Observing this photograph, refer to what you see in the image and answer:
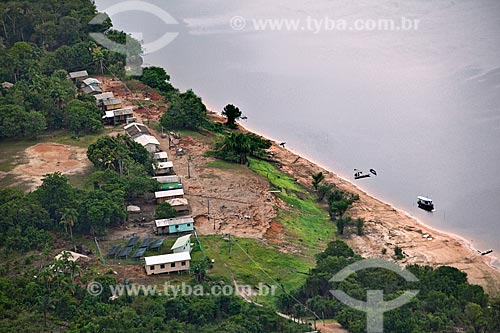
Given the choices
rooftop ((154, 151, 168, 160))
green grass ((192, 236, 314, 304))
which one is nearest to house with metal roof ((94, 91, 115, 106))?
rooftop ((154, 151, 168, 160))

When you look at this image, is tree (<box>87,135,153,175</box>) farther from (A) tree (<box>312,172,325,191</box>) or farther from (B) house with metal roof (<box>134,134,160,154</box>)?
(A) tree (<box>312,172,325,191</box>)

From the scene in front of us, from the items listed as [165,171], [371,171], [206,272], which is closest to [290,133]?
[371,171]

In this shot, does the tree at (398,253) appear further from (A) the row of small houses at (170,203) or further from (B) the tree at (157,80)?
(B) the tree at (157,80)

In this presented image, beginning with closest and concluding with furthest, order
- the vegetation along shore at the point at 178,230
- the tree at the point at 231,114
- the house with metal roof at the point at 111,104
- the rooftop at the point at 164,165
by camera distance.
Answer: the vegetation along shore at the point at 178,230
the rooftop at the point at 164,165
the house with metal roof at the point at 111,104
the tree at the point at 231,114

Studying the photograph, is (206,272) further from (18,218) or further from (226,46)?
(226,46)

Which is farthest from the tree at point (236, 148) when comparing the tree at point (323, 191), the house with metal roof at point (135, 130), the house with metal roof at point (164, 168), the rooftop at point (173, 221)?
the rooftop at point (173, 221)
